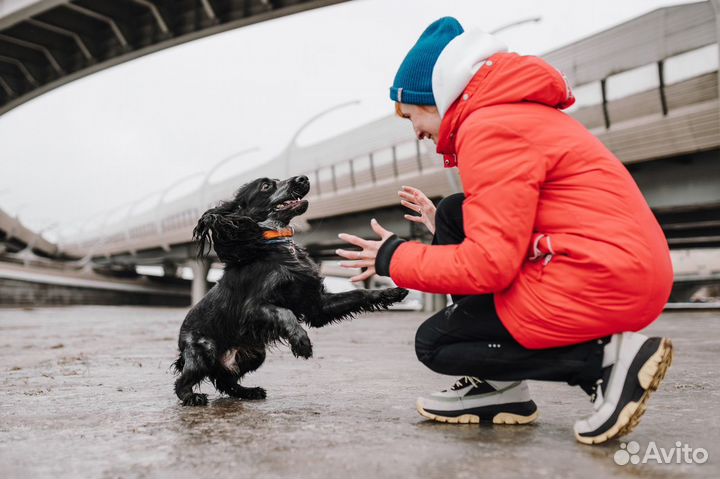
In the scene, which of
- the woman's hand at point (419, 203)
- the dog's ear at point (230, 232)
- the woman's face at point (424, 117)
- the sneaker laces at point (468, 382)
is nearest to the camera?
the woman's face at point (424, 117)

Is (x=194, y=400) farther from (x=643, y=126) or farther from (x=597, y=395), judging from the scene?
(x=643, y=126)

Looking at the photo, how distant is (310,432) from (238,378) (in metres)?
1.27

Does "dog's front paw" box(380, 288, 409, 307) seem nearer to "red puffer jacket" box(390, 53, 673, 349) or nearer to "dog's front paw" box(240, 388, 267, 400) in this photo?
"dog's front paw" box(240, 388, 267, 400)

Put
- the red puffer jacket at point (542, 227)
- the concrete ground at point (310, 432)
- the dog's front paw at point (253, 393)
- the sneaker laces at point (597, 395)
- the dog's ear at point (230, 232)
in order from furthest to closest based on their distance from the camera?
1. the dog's front paw at point (253, 393)
2. the dog's ear at point (230, 232)
3. the sneaker laces at point (597, 395)
4. the red puffer jacket at point (542, 227)
5. the concrete ground at point (310, 432)

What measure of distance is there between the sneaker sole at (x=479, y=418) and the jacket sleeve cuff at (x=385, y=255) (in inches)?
26.7

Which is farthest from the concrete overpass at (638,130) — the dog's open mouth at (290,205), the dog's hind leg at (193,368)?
the dog's hind leg at (193,368)

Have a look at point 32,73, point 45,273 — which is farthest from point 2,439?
point 45,273

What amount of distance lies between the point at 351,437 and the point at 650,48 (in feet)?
52.6

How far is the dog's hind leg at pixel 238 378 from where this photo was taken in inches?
139

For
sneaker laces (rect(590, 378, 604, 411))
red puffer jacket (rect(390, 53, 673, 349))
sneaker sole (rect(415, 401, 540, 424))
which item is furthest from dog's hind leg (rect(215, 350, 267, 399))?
sneaker laces (rect(590, 378, 604, 411))

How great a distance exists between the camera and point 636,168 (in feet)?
63.1

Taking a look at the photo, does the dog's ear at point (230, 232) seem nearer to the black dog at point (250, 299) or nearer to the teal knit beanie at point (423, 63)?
the black dog at point (250, 299)

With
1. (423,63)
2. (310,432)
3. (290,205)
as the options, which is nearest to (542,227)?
(423,63)

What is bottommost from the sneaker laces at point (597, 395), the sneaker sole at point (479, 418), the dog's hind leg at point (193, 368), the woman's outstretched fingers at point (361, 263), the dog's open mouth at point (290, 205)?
the dog's hind leg at point (193, 368)
